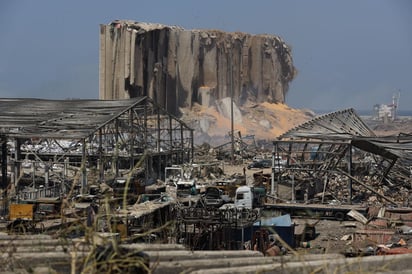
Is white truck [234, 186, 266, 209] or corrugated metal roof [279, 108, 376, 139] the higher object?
corrugated metal roof [279, 108, 376, 139]

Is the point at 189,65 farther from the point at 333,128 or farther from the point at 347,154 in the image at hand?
the point at 347,154

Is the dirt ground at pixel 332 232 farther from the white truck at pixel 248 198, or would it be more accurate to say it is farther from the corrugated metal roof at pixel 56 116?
the corrugated metal roof at pixel 56 116

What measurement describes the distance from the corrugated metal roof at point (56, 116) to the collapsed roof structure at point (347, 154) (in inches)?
308

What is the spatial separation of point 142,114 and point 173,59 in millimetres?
51920

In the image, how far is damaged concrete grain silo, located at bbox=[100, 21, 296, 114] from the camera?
82.2 meters

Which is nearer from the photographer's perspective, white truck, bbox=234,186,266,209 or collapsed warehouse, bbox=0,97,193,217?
white truck, bbox=234,186,266,209

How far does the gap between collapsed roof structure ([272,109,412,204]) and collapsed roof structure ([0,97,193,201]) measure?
259 inches

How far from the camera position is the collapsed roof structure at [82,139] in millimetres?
29141

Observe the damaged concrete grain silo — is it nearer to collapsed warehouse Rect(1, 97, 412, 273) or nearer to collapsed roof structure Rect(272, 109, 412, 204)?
collapsed warehouse Rect(1, 97, 412, 273)

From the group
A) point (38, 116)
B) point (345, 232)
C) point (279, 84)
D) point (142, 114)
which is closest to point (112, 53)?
point (279, 84)

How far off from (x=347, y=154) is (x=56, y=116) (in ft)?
42.1

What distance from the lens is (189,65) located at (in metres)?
94.4

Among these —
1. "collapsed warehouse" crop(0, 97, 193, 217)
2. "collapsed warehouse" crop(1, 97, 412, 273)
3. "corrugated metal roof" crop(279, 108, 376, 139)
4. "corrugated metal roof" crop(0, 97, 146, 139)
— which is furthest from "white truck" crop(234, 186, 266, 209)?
"corrugated metal roof" crop(0, 97, 146, 139)

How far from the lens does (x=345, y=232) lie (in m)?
22.7
